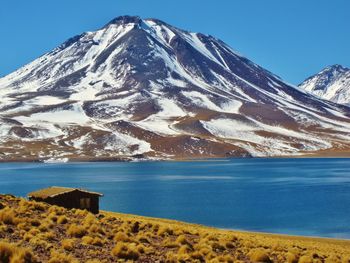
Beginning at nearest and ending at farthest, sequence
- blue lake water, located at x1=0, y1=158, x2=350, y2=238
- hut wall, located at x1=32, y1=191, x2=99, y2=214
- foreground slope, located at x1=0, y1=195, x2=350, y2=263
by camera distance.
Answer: foreground slope, located at x1=0, y1=195, x2=350, y2=263 → hut wall, located at x1=32, y1=191, x2=99, y2=214 → blue lake water, located at x1=0, y1=158, x2=350, y2=238

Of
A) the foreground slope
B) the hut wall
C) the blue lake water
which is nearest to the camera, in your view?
the foreground slope

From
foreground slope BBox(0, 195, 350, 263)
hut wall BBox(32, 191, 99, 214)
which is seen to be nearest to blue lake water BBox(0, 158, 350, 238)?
hut wall BBox(32, 191, 99, 214)

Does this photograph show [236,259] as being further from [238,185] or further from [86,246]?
[238,185]

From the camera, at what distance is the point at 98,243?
20312 mm

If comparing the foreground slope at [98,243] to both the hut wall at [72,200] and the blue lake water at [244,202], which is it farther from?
the blue lake water at [244,202]

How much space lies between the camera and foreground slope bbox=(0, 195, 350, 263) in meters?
17.8

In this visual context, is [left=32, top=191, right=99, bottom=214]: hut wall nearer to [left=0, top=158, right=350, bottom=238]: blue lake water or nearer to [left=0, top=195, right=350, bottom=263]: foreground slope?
[left=0, top=195, right=350, bottom=263]: foreground slope

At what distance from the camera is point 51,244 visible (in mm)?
18688

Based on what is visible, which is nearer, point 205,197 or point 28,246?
point 28,246

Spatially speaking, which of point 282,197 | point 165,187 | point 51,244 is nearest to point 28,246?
point 51,244

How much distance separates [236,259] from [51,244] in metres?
7.59

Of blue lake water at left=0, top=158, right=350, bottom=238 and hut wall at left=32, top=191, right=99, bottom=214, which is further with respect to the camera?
blue lake water at left=0, top=158, right=350, bottom=238

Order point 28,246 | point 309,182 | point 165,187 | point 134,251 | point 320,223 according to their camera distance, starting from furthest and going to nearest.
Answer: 1. point 309,182
2. point 165,187
3. point 320,223
4. point 134,251
5. point 28,246

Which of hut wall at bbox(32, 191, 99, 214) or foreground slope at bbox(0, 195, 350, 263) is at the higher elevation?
hut wall at bbox(32, 191, 99, 214)
